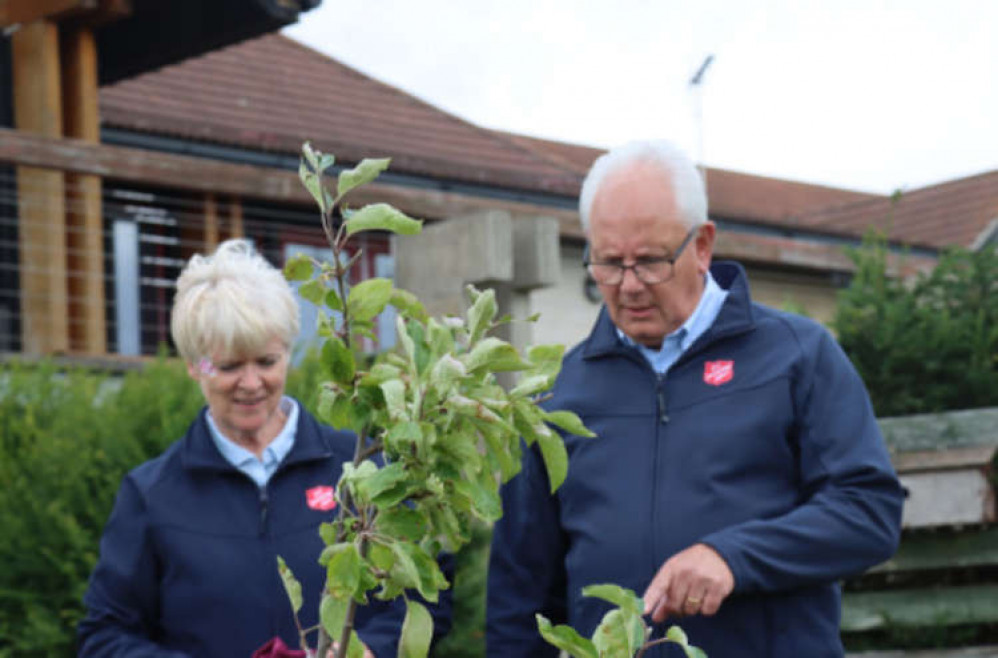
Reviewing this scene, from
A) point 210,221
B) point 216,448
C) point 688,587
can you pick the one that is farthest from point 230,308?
point 210,221

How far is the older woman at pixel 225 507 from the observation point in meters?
3.08

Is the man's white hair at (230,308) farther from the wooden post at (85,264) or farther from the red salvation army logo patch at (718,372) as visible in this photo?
the wooden post at (85,264)

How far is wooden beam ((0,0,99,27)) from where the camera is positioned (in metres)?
9.92

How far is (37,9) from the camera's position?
1000cm

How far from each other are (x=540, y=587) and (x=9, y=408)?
9.71ft

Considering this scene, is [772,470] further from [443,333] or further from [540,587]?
[443,333]

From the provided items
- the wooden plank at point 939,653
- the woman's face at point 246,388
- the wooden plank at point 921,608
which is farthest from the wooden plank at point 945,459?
the woman's face at point 246,388

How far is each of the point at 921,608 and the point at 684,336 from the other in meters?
3.03

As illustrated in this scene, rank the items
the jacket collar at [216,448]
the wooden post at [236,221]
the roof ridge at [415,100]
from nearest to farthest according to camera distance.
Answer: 1. the jacket collar at [216,448]
2. the wooden post at [236,221]
3. the roof ridge at [415,100]

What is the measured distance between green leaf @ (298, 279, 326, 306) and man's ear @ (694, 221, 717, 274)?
4.77ft

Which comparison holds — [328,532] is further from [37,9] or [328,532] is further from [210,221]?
[37,9]

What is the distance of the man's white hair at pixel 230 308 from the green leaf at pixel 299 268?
1.66 metres

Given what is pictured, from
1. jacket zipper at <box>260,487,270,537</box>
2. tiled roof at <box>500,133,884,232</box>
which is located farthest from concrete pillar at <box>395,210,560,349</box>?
tiled roof at <box>500,133,884,232</box>

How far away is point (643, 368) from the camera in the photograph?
2.82 meters
